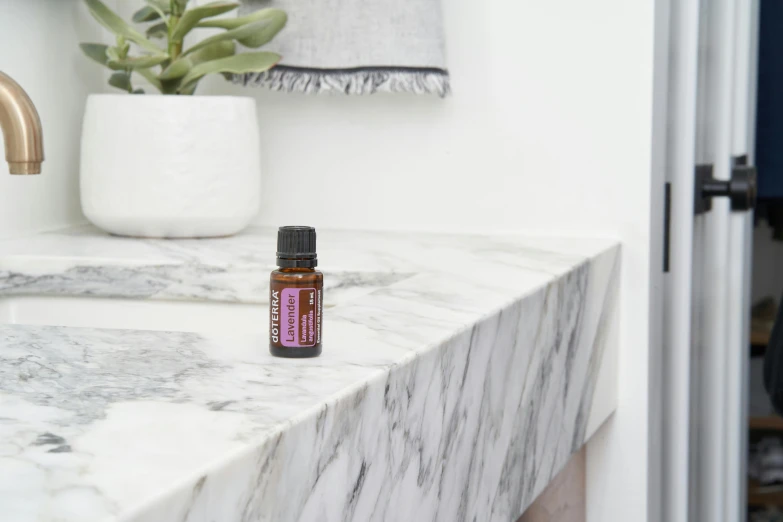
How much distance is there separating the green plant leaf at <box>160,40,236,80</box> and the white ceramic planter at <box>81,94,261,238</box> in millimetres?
54

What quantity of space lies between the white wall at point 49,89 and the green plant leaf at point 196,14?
18 cm

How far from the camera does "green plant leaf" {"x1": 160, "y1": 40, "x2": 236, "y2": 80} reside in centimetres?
104

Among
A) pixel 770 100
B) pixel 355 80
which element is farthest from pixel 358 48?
pixel 770 100

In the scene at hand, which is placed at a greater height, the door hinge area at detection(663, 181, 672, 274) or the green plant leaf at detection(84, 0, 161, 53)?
the green plant leaf at detection(84, 0, 161, 53)

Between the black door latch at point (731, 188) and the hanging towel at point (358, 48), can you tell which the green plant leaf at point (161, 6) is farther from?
the black door latch at point (731, 188)

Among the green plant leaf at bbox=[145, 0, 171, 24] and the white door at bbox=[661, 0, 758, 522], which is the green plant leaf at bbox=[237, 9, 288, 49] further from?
the white door at bbox=[661, 0, 758, 522]

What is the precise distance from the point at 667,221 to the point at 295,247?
68 centimetres

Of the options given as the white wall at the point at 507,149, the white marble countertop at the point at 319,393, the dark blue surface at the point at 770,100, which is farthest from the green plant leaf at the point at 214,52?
the dark blue surface at the point at 770,100

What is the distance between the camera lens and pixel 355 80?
107 cm

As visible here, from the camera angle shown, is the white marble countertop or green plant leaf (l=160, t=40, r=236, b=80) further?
green plant leaf (l=160, t=40, r=236, b=80)

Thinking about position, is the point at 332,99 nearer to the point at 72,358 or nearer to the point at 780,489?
the point at 72,358

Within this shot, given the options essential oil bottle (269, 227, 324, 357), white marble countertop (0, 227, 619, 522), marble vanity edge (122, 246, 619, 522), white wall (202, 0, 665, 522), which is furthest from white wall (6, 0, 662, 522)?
essential oil bottle (269, 227, 324, 357)

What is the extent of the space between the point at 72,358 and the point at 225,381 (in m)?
0.10

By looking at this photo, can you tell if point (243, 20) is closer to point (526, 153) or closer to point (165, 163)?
point (165, 163)
